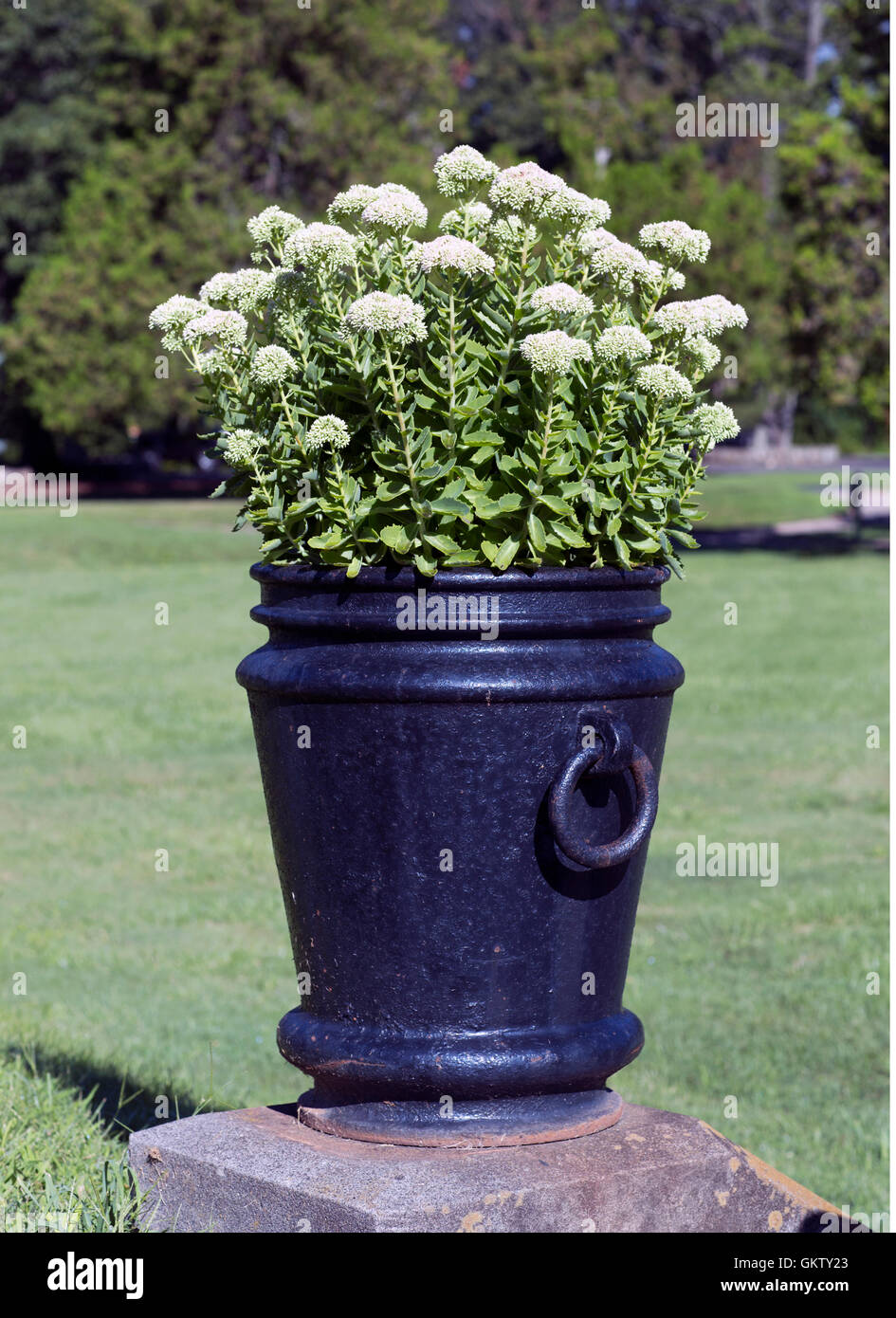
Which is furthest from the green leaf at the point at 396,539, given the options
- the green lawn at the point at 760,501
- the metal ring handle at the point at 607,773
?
the green lawn at the point at 760,501

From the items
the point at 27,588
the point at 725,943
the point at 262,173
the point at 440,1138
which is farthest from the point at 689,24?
the point at 440,1138

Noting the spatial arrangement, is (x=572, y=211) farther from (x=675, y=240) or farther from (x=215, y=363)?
(x=215, y=363)

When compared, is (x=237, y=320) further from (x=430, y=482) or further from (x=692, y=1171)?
(x=692, y=1171)

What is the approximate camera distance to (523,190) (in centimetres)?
Result: 267

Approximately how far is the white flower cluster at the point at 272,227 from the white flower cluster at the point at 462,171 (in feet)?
0.97

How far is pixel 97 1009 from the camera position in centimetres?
544

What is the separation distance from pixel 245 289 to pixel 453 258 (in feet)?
1.65

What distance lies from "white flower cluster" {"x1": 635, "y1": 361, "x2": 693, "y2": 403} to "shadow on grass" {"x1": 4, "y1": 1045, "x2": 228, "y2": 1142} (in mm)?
2018

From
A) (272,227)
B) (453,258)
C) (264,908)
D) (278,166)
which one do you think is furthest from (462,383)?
(278,166)

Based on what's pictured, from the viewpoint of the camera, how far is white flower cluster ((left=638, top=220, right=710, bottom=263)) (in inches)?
111

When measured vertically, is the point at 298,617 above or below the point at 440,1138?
above

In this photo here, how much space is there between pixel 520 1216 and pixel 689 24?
195ft

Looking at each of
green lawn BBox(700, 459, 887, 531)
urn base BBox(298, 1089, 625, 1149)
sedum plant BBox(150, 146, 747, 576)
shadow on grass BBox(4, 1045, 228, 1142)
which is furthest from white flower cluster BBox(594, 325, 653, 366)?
green lawn BBox(700, 459, 887, 531)
